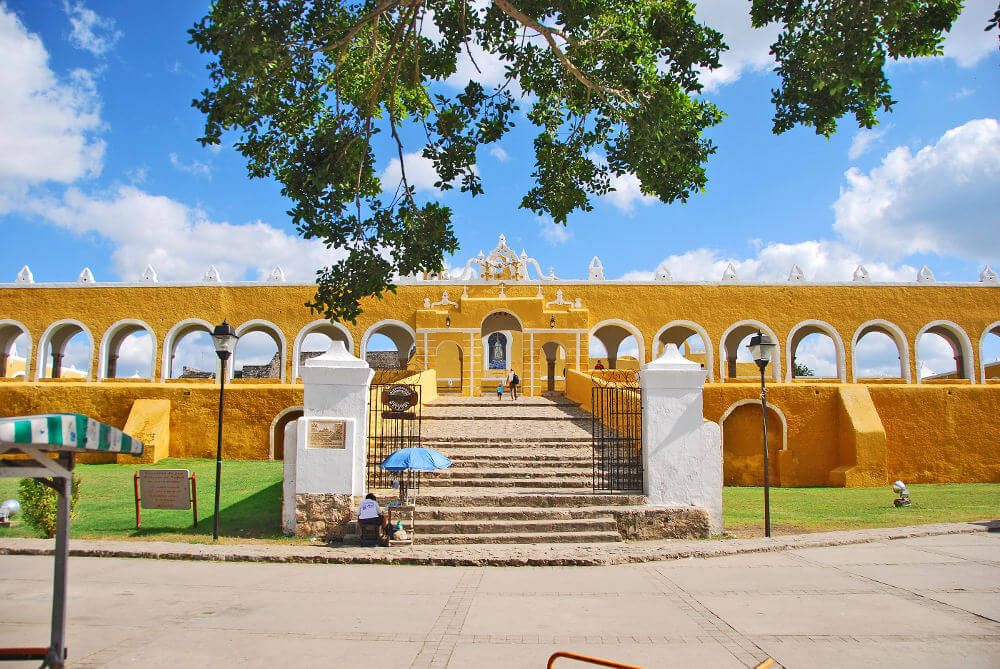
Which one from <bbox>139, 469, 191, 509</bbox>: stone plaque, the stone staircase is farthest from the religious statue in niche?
<bbox>139, 469, 191, 509</bbox>: stone plaque

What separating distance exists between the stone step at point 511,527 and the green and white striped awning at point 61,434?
4.63 meters

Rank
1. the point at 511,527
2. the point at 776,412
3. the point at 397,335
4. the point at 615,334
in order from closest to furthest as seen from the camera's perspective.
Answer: the point at 511,527 < the point at 776,412 < the point at 397,335 < the point at 615,334

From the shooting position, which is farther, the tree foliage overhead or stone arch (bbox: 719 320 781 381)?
stone arch (bbox: 719 320 781 381)

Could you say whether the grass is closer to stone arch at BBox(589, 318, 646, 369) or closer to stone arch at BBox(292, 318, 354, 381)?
stone arch at BBox(292, 318, 354, 381)

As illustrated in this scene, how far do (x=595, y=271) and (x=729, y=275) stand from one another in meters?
4.38

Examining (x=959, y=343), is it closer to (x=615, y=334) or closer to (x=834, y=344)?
(x=834, y=344)

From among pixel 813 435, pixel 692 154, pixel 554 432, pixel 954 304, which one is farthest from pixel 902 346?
pixel 692 154

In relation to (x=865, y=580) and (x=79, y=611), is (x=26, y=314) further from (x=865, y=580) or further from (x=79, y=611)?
(x=865, y=580)

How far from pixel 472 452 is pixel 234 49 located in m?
6.49

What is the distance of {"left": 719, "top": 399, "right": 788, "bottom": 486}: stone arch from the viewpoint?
14.3 m

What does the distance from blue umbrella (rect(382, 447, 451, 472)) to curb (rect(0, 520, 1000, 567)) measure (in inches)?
35.2

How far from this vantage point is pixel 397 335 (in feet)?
80.2

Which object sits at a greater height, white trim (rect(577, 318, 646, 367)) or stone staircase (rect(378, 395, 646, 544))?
white trim (rect(577, 318, 646, 367))

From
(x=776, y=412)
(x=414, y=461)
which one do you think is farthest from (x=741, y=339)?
(x=414, y=461)
